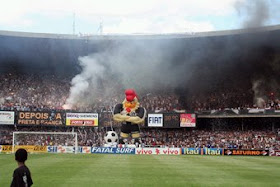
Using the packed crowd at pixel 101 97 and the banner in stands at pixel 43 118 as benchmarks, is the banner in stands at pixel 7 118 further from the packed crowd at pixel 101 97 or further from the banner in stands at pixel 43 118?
the packed crowd at pixel 101 97

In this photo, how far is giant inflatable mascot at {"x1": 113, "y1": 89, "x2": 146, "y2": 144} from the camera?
27.7 m

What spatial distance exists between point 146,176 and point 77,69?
4342 centimetres

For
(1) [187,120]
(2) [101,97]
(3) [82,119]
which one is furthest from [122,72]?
(1) [187,120]

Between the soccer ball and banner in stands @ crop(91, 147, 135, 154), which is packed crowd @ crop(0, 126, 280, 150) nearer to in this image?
banner in stands @ crop(91, 147, 135, 154)

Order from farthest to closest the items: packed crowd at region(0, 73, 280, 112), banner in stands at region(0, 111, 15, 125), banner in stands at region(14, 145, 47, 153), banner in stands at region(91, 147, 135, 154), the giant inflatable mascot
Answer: packed crowd at region(0, 73, 280, 112)
banner in stands at region(0, 111, 15, 125)
banner in stands at region(91, 147, 135, 154)
banner in stands at region(14, 145, 47, 153)
the giant inflatable mascot

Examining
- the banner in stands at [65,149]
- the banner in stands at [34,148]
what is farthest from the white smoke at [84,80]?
the banner in stands at [34,148]

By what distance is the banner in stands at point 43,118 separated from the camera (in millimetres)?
49125

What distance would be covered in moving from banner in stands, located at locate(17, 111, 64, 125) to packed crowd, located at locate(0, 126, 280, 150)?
1994 millimetres

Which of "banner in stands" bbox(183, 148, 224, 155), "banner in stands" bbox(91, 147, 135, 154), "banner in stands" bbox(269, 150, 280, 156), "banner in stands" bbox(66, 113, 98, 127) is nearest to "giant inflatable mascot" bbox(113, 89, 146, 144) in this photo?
"banner in stands" bbox(91, 147, 135, 154)

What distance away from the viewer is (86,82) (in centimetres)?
5597

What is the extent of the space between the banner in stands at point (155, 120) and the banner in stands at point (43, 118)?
10.8m

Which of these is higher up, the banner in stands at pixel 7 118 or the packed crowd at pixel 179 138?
the banner in stands at pixel 7 118

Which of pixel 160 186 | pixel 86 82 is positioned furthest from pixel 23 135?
pixel 160 186

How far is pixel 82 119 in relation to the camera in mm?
49219
